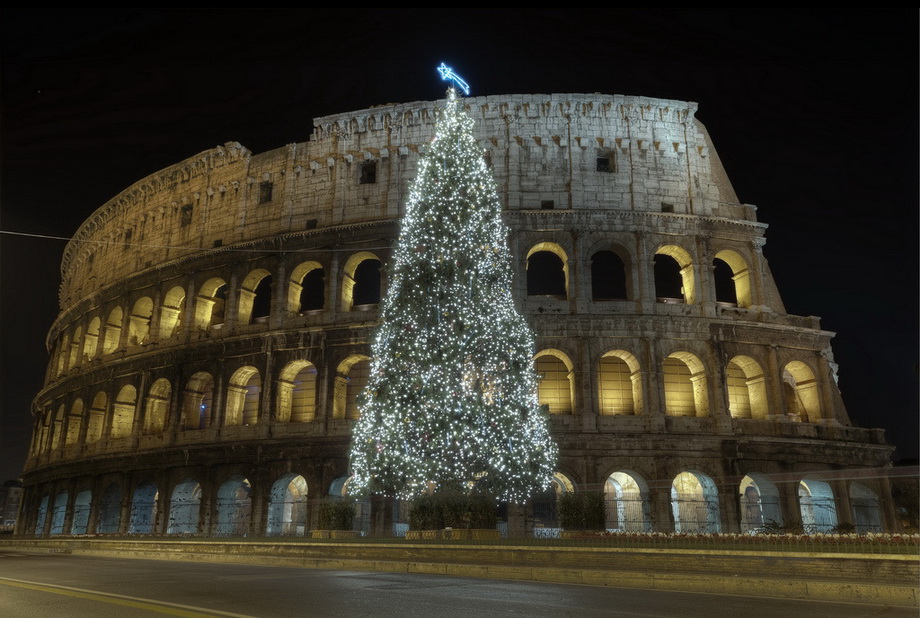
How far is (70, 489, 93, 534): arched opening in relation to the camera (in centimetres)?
3297

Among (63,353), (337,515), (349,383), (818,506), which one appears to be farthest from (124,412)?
(818,506)

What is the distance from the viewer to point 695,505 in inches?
1029

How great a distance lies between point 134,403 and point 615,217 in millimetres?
25465

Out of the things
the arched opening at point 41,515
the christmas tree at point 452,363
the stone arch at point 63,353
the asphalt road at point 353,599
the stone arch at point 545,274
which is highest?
the stone arch at point 545,274

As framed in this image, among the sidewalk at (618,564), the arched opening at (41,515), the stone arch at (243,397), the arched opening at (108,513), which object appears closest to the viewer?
the sidewalk at (618,564)

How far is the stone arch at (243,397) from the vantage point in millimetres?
29438

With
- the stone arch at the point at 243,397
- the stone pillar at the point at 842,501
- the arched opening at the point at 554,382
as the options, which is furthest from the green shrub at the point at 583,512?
the stone arch at the point at 243,397

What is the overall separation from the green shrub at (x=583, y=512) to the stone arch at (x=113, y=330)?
27254 mm

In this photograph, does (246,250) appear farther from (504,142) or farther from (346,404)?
(504,142)

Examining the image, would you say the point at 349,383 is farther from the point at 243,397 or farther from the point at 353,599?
the point at 353,599

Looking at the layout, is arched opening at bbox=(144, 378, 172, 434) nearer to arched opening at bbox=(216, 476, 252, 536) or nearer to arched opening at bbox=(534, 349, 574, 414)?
arched opening at bbox=(216, 476, 252, 536)

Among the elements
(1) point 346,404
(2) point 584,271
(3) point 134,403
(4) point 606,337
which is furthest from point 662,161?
(3) point 134,403

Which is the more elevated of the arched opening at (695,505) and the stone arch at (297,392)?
the stone arch at (297,392)

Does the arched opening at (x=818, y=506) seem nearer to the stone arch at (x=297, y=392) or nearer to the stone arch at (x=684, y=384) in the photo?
the stone arch at (x=684, y=384)
